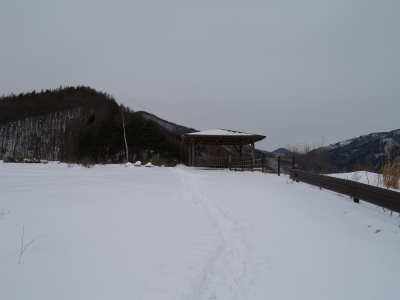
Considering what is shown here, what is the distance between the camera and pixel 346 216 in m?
3.79

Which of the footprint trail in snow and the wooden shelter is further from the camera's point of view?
the wooden shelter

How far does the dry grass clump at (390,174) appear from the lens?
478 centimetres

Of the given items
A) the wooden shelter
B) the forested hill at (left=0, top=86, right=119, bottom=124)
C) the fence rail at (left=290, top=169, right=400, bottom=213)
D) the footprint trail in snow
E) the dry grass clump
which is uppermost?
the forested hill at (left=0, top=86, right=119, bottom=124)

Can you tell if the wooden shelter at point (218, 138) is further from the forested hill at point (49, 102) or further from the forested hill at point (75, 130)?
the forested hill at point (49, 102)

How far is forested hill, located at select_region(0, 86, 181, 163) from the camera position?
29.3 m

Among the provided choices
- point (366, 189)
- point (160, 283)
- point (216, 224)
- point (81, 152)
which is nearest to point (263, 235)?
point (216, 224)

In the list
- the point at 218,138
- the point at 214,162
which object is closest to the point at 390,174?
the point at 218,138

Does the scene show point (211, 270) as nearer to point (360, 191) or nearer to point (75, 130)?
point (360, 191)

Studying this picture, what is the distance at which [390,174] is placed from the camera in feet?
16.3

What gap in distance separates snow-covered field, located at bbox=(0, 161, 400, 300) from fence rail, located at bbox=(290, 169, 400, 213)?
240 mm

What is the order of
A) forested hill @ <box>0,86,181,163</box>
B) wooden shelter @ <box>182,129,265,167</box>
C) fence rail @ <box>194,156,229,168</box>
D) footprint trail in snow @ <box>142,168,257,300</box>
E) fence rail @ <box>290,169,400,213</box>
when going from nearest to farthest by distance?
footprint trail in snow @ <box>142,168,257,300</box>, fence rail @ <box>290,169,400,213</box>, wooden shelter @ <box>182,129,265,167</box>, fence rail @ <box>194,156,229,168</box>, forested hill @ <box>0,86,181,163</box>

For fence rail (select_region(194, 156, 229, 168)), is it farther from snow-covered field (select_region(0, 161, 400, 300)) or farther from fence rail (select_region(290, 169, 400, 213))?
snow-covered field (select_region(0, 161, 400, 300))

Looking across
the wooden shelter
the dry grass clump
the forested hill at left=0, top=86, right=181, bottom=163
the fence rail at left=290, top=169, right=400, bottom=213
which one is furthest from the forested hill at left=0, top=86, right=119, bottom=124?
the dry grass clump

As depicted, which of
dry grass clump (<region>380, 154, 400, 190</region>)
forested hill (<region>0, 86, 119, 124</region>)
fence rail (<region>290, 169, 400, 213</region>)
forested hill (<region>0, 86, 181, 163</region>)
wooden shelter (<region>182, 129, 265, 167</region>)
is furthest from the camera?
forested hill (<region>0, 86, 119, 124</region>)
